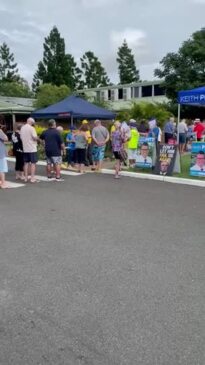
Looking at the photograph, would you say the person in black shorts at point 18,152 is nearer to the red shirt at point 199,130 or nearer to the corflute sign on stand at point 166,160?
the corflute sign on stand at point 166,160

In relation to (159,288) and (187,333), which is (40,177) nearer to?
(159,288)

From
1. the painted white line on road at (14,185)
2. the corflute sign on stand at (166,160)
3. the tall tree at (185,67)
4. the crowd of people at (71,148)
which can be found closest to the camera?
the painted white line on road at (14,185)

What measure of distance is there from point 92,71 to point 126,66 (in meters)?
6.00

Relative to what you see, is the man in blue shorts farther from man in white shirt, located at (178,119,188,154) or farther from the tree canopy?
the tree canopy

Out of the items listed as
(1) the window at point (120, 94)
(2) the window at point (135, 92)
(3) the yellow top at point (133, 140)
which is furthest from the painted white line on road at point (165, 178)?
(1) the window at point (120, 94)

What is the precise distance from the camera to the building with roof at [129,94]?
1731 inches

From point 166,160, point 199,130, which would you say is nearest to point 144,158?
point 166,160

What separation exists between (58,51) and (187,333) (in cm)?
6647

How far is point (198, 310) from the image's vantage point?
12.7ft

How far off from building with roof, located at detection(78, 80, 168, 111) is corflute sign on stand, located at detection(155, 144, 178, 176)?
30124mm

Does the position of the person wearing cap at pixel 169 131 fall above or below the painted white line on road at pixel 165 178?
above

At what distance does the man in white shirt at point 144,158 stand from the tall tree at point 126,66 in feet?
194

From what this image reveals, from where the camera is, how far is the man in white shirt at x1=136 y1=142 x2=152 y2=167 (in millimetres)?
13906

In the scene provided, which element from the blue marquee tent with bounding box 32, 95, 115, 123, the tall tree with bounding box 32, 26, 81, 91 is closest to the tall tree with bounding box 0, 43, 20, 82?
the tall tree with bounding box 32, 26, 81, 91
